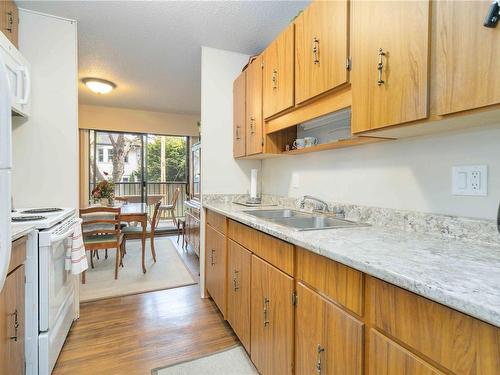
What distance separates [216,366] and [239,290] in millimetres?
455

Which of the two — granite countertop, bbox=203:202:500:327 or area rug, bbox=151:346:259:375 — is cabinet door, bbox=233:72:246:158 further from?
area rug, bbox=151:346:259:375

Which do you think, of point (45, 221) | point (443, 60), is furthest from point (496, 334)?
point (45, 221)

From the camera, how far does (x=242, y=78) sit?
2.46m

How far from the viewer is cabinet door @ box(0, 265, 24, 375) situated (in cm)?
112

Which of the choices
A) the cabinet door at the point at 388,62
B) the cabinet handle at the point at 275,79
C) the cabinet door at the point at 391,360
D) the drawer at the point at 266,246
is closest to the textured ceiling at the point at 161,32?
the cabinet handle at the point at 275,79

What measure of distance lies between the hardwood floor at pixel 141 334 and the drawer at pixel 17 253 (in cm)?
79

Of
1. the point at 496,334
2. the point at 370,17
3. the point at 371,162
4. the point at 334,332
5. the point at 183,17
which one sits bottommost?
the point at 334,332

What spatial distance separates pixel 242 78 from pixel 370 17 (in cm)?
152

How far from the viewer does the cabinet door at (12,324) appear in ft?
3.66

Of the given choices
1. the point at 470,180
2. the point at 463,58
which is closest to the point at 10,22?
the point at 463,58

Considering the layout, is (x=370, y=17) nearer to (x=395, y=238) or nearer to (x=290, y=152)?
(x=395, y=238)

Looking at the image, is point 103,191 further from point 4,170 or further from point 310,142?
point 4,170

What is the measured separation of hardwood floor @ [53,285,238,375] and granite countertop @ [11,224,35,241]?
3.00 ft

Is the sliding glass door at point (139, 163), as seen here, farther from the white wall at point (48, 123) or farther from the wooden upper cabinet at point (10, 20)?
the wooden upper cabinet at point (10, 20)
